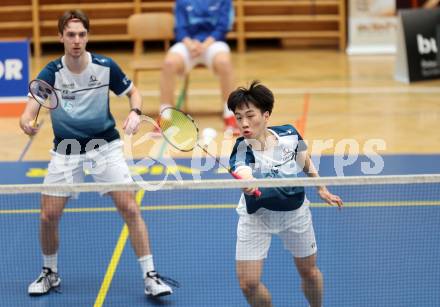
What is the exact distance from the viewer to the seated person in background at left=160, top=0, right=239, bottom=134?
36.3 ft

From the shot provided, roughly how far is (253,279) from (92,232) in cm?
280

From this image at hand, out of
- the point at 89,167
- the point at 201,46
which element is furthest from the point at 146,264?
the point at 201,46

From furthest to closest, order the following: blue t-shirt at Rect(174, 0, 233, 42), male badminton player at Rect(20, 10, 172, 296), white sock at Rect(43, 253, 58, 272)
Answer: blue t-shirt at Rect(174, 0, 233, 42) → white sock at Rect(43, 253, 58, 272) → male badminton player at Rect(20, 10, 172, 296)

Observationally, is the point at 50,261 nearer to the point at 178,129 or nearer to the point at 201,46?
the point at 178,129

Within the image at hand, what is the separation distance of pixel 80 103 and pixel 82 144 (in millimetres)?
295

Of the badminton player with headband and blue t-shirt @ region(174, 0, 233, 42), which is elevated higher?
blue t-shirt @ region(174, 0, 233, 42)

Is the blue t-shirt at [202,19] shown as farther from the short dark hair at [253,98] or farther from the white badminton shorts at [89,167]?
the short dark hair at [253,98]

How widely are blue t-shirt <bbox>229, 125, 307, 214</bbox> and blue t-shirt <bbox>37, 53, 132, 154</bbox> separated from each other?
147 centimetres

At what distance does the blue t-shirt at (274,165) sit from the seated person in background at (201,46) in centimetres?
531

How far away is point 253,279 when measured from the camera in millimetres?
5344

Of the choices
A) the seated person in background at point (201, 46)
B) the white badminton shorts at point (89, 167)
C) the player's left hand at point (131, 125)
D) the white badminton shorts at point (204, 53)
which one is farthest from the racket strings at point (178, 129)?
the white badminton shorts at point (204, 53)

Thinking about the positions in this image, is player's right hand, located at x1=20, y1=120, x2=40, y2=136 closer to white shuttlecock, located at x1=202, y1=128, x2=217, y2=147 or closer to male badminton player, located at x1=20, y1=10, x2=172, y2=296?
male badminton player, located at x1=20, y1=10, x2=172, y2=296

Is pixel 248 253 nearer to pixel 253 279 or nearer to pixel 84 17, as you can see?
pixel 253 279

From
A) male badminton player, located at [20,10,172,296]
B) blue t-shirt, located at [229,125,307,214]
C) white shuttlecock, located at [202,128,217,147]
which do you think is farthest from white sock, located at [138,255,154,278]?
white shuttlecock, located at [202,128,217,147]
